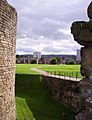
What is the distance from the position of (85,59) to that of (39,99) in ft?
80.4

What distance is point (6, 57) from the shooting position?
458 inches

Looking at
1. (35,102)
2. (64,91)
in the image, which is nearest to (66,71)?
(64,91)

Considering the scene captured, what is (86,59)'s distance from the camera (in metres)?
3.59

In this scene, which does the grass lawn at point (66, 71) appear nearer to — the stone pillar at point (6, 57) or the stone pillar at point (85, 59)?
the stone pillar at point (6, 57)

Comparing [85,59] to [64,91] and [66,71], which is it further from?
[66,71]

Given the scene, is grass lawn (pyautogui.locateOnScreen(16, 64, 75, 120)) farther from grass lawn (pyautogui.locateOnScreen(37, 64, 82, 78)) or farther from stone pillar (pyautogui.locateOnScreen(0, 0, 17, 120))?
stone pillar (pyautogui.locateOnScreen(0, 0, 17, 120))

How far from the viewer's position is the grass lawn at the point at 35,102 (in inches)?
840

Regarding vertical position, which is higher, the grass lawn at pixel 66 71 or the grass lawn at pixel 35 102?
the grass lawn at pixel 66 71

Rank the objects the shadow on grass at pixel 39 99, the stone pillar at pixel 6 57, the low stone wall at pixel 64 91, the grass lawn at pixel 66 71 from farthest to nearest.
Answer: the grass lawn at pixel 66 71, the low stone wall at pixel 64 91, the shadow on grass at pixel 39 99, the stone pillar at pixel 6 57

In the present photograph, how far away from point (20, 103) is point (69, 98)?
13.0 feet

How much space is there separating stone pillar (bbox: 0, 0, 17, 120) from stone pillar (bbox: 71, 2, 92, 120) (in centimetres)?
733

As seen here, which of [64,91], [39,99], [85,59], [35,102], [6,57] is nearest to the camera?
[85,59]

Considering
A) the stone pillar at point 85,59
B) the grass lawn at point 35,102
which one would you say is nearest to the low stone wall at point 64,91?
the grass lawn at point 35,102

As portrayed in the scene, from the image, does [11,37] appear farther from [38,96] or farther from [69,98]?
[38,96]
